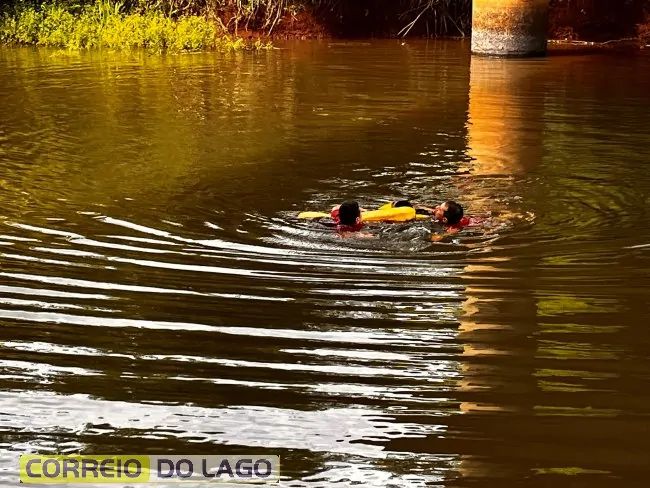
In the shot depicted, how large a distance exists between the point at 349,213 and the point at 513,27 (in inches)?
595

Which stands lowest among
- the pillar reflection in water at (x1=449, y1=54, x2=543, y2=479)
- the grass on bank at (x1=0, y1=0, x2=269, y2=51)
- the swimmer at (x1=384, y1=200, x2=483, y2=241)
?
the pillar reflection in water at (x1=449, y1=54, x2=543, y2=479)

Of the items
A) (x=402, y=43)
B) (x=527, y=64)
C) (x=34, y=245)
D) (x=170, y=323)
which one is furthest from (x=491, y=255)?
(x=402, y=43)

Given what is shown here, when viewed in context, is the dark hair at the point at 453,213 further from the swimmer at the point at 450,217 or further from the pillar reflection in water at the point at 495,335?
the pillar reflection in water at the point at 495,335

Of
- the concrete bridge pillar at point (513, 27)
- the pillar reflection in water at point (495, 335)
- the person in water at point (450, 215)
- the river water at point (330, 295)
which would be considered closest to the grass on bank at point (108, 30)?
the concrete bridge pillar at point (513, 27)

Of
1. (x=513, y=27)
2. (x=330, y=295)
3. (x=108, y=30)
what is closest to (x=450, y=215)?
(x=330, y=295)

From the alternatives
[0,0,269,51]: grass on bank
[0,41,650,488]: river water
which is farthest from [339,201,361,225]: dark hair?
[0,0,269,51]: grass on bank

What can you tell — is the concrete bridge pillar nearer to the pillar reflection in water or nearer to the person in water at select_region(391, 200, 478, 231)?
the pillar reflection in water

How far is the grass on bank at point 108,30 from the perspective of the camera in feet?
79.4

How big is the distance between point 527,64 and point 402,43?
5.07 meters

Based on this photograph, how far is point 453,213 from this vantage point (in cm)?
869

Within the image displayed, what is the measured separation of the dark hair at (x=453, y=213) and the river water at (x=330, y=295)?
0.29 m

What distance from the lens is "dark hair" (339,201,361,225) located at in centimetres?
864

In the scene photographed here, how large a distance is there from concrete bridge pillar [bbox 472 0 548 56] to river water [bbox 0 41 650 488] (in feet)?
25.5

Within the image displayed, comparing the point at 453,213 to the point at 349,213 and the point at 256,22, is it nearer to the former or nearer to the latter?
the point at 349,213
